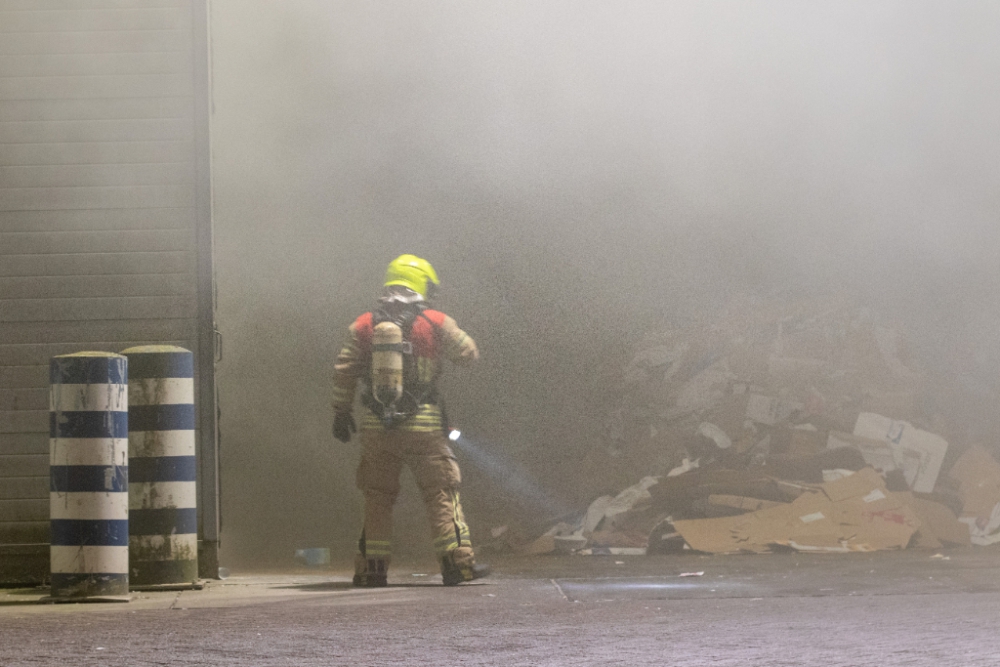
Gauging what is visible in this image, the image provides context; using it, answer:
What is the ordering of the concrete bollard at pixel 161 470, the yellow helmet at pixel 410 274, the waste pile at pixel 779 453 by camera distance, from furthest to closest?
the waste pile at pixel 779 453, the yellow helmet at pixel 410 274, the concrete bollard at pixel 161 470

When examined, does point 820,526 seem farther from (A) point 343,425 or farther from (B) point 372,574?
(A) point 343,425

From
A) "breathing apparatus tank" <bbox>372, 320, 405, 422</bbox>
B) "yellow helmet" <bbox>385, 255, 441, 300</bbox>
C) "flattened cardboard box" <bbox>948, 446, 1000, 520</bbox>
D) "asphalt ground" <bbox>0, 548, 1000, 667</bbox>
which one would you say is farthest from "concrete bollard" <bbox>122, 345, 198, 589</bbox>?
"flattened cardboard box" <bbox>948, 446, 1000, 520</bbox>

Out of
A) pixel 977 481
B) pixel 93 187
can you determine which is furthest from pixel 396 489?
pixel 977 481

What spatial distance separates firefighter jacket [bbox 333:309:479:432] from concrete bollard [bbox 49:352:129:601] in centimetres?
92

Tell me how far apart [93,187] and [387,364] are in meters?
1.36

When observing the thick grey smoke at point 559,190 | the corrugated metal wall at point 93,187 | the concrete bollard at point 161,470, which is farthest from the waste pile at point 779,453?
the corrugated metal wall at point 93,187

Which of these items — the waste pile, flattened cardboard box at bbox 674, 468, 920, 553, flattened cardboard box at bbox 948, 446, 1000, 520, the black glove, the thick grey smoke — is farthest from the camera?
the thick grey smoke

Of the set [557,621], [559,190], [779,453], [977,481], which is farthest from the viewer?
[559,190]

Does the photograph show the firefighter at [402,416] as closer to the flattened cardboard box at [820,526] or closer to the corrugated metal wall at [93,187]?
the corrugated metal wall at [93,187]

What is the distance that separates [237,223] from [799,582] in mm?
3602

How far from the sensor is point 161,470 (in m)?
5.18

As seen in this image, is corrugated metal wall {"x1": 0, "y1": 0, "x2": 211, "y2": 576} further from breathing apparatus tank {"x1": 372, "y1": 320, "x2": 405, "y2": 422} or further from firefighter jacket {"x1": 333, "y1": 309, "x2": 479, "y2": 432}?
breathing apparatus tank {"x1": 372, "y1": 320, "x2": 405, "y2": 422}

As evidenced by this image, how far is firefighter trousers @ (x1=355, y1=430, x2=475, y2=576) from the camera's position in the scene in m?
5.46

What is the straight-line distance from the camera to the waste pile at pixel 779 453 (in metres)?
6.74
